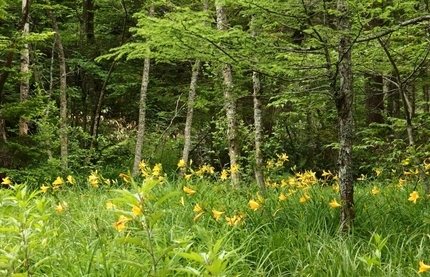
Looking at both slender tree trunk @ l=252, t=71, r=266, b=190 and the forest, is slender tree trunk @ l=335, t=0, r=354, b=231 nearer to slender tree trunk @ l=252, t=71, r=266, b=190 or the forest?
the forest

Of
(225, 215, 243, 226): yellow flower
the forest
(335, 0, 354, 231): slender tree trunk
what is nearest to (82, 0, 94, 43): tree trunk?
the forest

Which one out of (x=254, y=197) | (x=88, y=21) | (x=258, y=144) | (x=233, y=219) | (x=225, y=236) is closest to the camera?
(x=225, y=236)

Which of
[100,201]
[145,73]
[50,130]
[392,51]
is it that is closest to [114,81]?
[145,73]

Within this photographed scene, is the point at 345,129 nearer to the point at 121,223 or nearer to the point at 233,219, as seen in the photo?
the point at 233,219

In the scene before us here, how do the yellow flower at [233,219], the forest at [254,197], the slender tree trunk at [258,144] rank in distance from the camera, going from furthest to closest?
1. the slender tree trunk at [258,144]
2. the yellow flower at [233,219]
3. the forest at [254,197]

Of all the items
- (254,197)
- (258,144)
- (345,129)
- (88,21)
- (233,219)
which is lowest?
(254,197)

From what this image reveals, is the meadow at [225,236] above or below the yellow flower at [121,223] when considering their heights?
below

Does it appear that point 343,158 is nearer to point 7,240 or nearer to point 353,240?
point 353,240

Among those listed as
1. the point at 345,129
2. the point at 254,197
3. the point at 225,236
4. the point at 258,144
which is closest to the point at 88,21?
the point at 258,144

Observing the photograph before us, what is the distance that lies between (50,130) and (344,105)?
578cm

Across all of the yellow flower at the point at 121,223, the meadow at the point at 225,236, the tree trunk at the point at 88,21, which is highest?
the tree trunk at the point at 88,21

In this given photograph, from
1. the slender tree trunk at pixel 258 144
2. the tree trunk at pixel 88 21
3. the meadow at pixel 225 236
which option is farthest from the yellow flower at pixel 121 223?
the tree trunk at pixel 88 21

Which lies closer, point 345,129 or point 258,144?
point 345,129

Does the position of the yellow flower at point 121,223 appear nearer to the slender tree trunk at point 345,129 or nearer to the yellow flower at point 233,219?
the yellow flower at point 233,219
